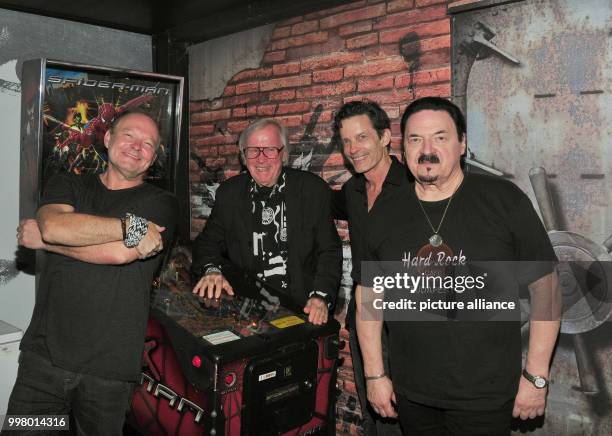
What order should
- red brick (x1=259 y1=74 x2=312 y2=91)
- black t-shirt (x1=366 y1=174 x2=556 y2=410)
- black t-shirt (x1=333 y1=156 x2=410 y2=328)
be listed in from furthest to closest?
red brick (x1=259 y1=74 x2=312 y2=91)
black t-shirt (x1=333 y1=156 x2=410 y2=328)
black t-shirt (x1=366 y1=174 x2=556 y2=410)

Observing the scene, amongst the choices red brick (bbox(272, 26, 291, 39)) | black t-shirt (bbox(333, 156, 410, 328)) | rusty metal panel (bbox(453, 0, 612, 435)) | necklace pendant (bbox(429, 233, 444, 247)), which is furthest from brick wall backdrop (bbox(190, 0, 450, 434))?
necklace pendant (bbox(429, 233, 444, 247))

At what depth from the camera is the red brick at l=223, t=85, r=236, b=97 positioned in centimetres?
354

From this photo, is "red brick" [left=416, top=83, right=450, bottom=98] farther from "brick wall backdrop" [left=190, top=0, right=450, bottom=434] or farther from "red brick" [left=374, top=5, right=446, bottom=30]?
"red brick" [left=374, top=5, right=446, bottom=30]

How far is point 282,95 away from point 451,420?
2250mm

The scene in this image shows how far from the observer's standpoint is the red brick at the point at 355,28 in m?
2.79

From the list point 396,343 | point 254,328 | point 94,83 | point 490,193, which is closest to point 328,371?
point 254,328

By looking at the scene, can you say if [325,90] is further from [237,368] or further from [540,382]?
[540,382]

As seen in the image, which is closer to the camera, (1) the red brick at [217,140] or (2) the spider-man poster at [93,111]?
(2) the spider-man poster at [93,111]

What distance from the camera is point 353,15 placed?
2842 mm

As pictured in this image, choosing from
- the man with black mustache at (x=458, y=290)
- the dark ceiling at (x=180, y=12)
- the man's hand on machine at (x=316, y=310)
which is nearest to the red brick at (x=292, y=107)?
the dark ceiling at (x=180, y=12)

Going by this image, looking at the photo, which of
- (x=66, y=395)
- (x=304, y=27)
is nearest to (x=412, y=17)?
(x=304, y=27)

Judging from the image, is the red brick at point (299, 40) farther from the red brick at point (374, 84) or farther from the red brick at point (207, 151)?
the red brick at point (207, 151)

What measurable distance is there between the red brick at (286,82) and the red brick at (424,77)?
646 mm

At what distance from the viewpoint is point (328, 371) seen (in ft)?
7.23
